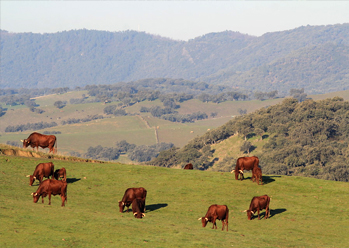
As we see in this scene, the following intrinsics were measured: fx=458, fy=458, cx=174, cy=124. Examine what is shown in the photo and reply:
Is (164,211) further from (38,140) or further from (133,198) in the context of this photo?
(38,140)

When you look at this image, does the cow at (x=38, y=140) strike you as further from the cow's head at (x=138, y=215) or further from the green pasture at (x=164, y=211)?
the cow's head at (x=138, y=215)

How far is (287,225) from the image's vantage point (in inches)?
1000

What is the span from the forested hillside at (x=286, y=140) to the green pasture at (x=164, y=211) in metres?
75.8

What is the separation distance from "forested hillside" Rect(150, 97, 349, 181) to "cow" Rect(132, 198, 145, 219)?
8477 centimetres

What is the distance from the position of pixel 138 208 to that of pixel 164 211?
258 cm

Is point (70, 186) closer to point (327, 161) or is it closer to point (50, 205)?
point (50, 205)

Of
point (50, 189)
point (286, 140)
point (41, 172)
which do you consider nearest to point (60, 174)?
point (41, 172)

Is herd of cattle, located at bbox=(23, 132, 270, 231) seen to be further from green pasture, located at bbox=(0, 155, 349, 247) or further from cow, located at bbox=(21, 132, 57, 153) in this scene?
cow, located at bbox=(21, 132, 57, 153)

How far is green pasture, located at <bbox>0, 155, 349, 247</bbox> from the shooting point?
1989cm

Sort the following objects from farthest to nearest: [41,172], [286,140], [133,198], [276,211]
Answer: [286,140] → [41,172] → [276,211] → [133,198]

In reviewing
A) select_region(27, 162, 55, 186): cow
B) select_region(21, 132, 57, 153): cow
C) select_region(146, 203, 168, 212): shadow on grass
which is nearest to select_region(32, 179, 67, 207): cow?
select_region(27, 162, 55, 186): cow

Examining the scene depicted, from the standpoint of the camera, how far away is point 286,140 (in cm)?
13338

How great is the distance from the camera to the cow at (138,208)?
80.0 ft

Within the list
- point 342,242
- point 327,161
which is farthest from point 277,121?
point 342,242
